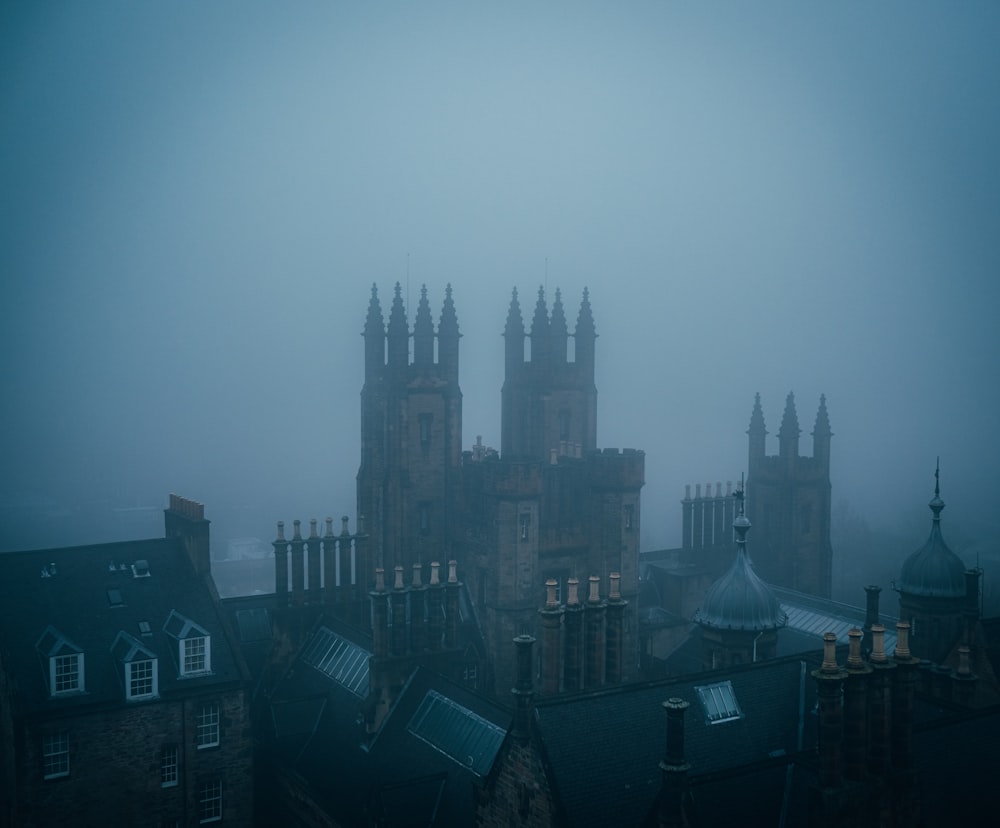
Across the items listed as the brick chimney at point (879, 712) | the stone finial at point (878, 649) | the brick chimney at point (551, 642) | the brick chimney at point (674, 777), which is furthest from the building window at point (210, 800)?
the stone finial at point (878, 649)

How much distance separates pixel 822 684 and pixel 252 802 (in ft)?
94.8

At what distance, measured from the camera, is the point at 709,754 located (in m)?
33.1

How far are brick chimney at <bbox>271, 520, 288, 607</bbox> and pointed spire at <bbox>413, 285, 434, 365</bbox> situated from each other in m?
13.2

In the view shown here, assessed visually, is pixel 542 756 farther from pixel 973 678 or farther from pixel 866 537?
pixel 866 537

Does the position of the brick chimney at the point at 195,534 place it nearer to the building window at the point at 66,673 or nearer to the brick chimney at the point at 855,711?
the building window at the point at 66,673

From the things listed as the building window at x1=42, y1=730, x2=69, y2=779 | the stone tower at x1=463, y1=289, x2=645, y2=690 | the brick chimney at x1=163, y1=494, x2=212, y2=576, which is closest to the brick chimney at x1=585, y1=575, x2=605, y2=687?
the stone tower at x1=463, y1=289, x2=645, y2=690

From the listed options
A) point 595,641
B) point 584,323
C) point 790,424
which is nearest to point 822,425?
point 790,424

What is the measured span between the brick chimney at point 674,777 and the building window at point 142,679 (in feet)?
82.1

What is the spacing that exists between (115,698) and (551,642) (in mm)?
19862

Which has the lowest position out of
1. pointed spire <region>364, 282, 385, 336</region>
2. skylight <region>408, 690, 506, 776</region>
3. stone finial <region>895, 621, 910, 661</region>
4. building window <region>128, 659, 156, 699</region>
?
skylight <region>408, 690, 506, 776</region>

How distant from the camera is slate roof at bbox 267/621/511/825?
36344 mm

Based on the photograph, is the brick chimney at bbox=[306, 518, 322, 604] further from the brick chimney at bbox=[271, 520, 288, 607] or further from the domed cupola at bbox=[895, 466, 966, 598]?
the domed cupola at bbox=[895, 466, 966, 598]

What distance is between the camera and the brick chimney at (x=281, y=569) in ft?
172

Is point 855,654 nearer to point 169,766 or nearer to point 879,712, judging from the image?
point 879,712
